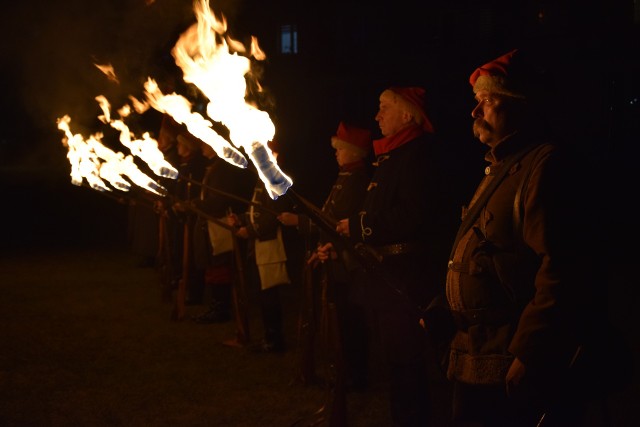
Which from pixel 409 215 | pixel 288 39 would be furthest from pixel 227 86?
pixel 288 39

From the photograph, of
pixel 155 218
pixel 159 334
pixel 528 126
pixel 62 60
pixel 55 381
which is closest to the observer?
pixel 528 126

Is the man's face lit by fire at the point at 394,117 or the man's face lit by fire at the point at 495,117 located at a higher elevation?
the man's face lit by fire at the point at 394,117

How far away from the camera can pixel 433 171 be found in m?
4.46

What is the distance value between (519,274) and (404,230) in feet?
5.38

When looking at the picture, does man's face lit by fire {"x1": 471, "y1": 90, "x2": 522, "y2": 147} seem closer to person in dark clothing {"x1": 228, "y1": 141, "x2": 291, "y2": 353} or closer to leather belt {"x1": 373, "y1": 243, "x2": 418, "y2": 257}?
leather belt {"x1": 373, "y1": 243, "x2": 418, "y2": 257}

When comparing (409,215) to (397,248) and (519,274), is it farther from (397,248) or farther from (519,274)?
(519,274)

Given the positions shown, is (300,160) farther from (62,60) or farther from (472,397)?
(472,397)

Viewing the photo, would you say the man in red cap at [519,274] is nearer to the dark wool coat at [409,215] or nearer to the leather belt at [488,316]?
the leather belt at [488,316]

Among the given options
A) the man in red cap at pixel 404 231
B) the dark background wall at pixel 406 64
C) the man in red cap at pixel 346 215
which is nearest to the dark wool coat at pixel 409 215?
the man in red cap at pixel 404 231

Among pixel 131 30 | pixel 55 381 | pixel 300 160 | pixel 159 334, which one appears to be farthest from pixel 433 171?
pixel 300 160

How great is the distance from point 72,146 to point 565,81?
1989 cm

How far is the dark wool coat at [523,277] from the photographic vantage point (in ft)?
8.41

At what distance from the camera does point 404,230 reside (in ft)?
14.4

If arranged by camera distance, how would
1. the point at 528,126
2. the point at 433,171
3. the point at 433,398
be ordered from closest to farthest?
1. the point at 528,126
2. the point at 433,171
3. the point at 433,398
